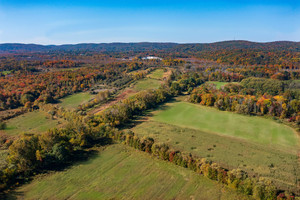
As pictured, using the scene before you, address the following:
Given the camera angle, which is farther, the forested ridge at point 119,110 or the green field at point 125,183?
the forested ridge at point 119,110

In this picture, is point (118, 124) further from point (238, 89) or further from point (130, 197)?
point (238, 89)

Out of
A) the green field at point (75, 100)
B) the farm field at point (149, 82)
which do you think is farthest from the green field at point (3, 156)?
the farm field at point (149, 82)

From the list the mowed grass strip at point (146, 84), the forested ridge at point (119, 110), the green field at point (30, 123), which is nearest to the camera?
the forested ridge at point (119, 110)

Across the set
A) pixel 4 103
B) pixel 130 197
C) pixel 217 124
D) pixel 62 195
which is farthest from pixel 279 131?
pixel 4 103

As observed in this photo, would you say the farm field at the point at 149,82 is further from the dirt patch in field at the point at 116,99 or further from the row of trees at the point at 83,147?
the row of trees at the point at 83,147

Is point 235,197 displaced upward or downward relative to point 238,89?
downward

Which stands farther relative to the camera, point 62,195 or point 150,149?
point 150,149
